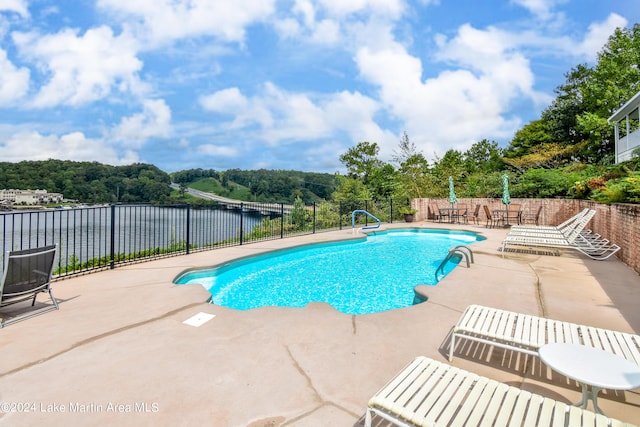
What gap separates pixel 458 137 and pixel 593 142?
416 inches

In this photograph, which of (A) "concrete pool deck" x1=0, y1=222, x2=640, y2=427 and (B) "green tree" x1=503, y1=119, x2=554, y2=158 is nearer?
(A) "concrete pool deck" x1=0, y1=222, x2=640, y2=427

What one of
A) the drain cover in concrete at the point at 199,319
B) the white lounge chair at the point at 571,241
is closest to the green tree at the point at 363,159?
the white lounge chair at the point at 571,241

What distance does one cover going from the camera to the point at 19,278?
3.07 m

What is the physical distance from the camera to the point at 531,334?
2281 mm

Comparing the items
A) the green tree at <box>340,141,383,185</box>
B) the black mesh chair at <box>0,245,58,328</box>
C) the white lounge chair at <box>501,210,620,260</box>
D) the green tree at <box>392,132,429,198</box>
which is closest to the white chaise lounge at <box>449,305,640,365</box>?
the black mesh chair at <box>0,245,58,328</box>

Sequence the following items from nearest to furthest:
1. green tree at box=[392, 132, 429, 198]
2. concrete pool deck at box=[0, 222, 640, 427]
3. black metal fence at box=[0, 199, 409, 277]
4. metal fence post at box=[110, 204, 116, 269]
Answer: concrete pool deck at box=[0, 222, 640, 427], black metal fence at box=[0, 199, 409, 277], metal fence post at box=[110, 204, 116, 269], green tree at box=[392, 132, 429, 198]

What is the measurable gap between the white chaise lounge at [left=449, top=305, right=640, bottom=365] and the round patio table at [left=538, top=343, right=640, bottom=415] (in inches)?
13.1

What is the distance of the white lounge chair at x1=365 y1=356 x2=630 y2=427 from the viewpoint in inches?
53.4

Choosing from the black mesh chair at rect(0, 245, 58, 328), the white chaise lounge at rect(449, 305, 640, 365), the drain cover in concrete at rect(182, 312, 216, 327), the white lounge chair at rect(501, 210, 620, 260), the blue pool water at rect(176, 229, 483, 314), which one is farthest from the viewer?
the white lounge chair at rect(501, 210, 620, 260)

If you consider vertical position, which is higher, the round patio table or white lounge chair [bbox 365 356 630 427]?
the round patio table

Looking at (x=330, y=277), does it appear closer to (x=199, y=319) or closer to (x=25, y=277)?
(x=199, y=319)

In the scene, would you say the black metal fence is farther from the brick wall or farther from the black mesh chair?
the brick wall

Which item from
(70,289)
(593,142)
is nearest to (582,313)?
(70,289)

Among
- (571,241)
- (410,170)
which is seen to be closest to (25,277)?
(571,241)
